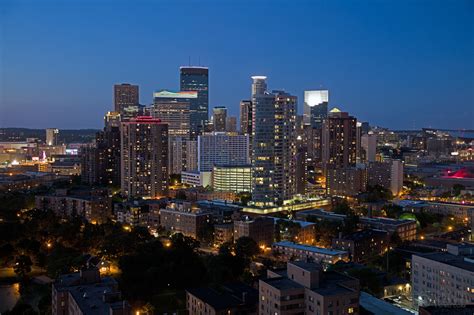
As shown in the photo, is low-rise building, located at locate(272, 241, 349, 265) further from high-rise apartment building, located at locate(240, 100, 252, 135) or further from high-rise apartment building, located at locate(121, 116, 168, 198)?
high-rise apartment building, located at locate(240, 100, 252, 135)

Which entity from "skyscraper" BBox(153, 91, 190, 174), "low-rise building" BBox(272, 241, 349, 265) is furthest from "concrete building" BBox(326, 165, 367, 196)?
"skyscraper" BBox(153, 91, 190, 174)

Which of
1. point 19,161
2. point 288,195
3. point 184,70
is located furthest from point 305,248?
point 184,70

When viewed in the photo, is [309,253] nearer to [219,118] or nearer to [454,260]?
[454,260]

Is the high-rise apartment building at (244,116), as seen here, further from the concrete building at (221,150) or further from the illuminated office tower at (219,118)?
the concrete building at (221,150)

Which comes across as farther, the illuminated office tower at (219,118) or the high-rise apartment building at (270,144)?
the illuminated office tower at (219,118)

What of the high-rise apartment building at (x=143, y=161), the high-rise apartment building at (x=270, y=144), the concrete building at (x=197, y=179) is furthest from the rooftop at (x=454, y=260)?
the concrete building at (x=197, y=179)

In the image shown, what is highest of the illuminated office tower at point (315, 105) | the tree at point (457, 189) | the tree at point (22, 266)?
the illuminated office tower at point (315, 105)

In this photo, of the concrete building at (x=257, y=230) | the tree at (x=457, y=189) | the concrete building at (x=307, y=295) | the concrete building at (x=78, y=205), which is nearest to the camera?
the concrete building at (x=307, y=295)

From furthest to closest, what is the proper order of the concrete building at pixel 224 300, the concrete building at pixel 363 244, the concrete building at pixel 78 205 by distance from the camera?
the concrete building at pixel 78 205, the concrete building at pixel 363 244, the concrete building at pixel 224 300
